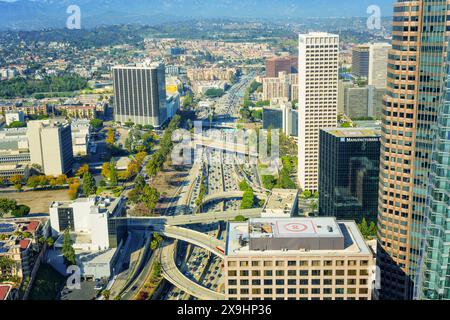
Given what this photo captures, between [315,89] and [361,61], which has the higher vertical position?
[361,61]

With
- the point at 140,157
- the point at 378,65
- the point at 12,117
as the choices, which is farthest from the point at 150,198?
the point at 378,65

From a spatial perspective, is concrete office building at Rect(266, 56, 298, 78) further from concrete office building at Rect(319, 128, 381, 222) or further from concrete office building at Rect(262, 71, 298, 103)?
concrete office building at Rect(319, 128, 381, 222)

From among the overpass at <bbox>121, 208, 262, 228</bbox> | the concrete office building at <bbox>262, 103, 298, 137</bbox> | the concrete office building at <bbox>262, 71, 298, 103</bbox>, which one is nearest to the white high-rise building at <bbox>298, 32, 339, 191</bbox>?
the overpass at <bbox>121, 208, 262, 228</bbox>

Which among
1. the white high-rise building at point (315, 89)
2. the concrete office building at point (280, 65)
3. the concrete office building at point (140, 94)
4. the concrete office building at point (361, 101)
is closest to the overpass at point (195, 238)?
the white high-rise building at point (315, 89)

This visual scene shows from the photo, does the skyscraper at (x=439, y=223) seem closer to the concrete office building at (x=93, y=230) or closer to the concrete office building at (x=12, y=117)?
the concrete office building at (x=93, y=230)

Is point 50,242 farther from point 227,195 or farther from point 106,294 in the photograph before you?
point 227,195

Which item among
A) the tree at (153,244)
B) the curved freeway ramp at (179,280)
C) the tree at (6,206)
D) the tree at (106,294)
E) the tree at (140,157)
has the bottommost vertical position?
the curved freeway ramp at (179,280)
